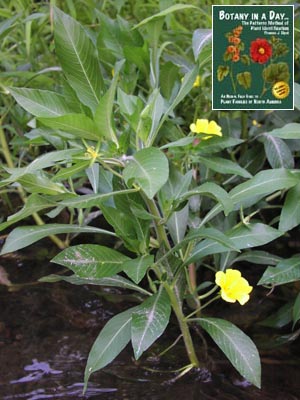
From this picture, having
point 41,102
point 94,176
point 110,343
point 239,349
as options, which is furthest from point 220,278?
point 41,102

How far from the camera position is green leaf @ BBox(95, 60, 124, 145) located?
83 centimetres

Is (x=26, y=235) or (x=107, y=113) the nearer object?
(x=107, y=113)

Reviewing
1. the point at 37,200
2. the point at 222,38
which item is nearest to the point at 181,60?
the point at 222,38

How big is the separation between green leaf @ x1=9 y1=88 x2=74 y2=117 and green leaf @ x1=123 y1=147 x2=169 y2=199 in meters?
0.20

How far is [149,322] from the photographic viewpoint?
0.97m

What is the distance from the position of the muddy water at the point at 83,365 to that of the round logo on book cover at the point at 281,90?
0.60 meters

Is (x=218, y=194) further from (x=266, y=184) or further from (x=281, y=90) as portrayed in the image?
(x=281, y=90)

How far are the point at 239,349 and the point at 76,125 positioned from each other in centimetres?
52

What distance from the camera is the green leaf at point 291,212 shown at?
1.07 metres

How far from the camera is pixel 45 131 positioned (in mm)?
1070

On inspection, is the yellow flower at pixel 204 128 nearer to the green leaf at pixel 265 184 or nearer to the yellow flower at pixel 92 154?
the green leaf at pixel 265 184

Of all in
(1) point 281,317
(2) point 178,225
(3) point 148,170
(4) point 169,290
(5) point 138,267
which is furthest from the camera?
(1) point 281,317

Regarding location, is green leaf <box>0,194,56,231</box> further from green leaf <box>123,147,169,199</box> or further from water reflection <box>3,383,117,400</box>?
water reflection <box>3,383,117,400</box>

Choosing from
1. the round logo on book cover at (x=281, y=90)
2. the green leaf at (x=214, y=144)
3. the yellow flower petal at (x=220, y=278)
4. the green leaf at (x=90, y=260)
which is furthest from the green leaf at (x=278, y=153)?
the green leaf at (x=90, y=260)
